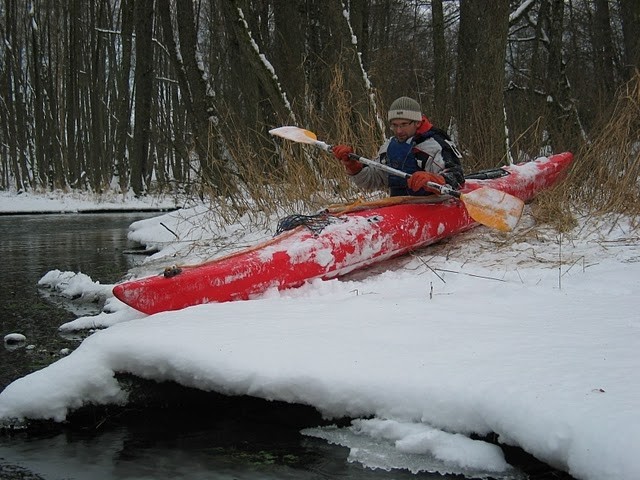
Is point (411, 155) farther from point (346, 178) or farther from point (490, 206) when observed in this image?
point (346, 178)

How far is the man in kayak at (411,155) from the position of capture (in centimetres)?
470

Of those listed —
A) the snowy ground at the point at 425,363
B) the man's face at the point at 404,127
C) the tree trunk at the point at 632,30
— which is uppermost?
the tree trunk at the point at 632,30

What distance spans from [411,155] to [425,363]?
2.59 m

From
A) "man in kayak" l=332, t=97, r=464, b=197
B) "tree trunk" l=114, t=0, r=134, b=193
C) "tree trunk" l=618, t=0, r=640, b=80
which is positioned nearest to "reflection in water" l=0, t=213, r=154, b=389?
"man in kayak" l=332, t=97, r=464, b=197

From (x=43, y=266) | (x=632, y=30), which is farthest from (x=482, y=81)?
(x=43, y=266)

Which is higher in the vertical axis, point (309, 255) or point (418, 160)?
point (418, 160)

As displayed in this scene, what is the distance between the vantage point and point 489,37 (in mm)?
6875

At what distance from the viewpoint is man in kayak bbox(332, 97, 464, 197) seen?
4699 millimetres

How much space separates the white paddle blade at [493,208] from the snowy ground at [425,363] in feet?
1.51

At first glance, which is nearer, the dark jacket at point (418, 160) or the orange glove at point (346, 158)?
the dark jacket at point (418, 160)

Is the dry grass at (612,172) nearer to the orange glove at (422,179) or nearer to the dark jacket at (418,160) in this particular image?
the dark jacket at (418,160)

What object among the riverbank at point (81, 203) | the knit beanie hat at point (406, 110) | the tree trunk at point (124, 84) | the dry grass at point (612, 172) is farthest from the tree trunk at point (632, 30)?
the tree trunk at point (124, 84)

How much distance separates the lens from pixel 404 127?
479cm

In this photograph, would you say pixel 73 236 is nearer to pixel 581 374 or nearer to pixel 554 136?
pixel 554 136
